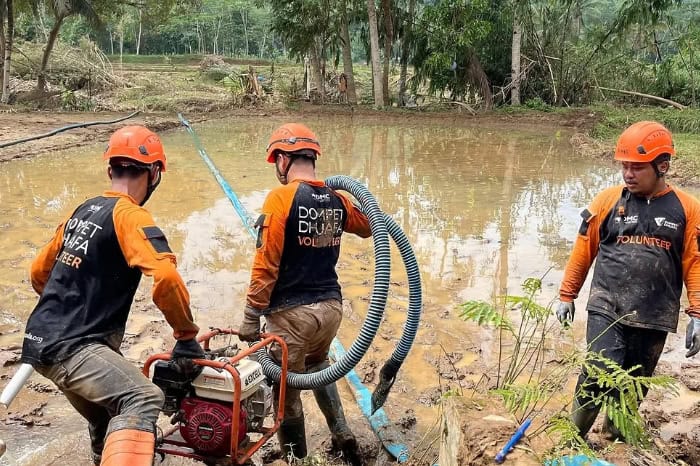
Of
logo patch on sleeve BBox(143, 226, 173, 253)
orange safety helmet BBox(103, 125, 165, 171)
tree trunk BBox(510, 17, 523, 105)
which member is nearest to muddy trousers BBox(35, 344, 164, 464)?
logo patch on sleeve BBox(143, 226, 173, 253)

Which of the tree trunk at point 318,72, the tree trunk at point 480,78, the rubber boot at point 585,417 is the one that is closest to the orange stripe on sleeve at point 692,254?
the rubber boot at point 585,417

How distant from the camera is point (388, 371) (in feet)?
11.4

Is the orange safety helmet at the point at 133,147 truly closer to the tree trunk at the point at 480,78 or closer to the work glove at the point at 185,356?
the work glove at the point at 185,356

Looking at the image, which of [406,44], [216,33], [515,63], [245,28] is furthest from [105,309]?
[216,33]

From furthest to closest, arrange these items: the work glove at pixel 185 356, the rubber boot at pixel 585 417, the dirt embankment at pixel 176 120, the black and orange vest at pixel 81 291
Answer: the dirt embankment at pixel 176 120, the rubber boot at pixel 585 417, the work glove at pixel 185 356, the black and orange vest at pixel 81 291

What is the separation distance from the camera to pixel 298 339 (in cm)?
346

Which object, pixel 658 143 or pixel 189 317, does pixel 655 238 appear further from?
pixel 189 317

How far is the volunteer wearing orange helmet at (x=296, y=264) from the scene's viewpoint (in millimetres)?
3330

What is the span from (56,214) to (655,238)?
7.55 metres

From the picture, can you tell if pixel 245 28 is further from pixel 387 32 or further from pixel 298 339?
pixel 298 339

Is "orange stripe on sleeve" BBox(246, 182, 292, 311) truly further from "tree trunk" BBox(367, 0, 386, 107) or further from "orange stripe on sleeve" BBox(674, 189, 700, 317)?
"tree trunk" BBox(367, 0, 386, 107)

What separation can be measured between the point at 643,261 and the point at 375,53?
20.3m

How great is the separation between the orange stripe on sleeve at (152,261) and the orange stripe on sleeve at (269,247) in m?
0.55

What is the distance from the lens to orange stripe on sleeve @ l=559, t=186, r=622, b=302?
3623 mm
